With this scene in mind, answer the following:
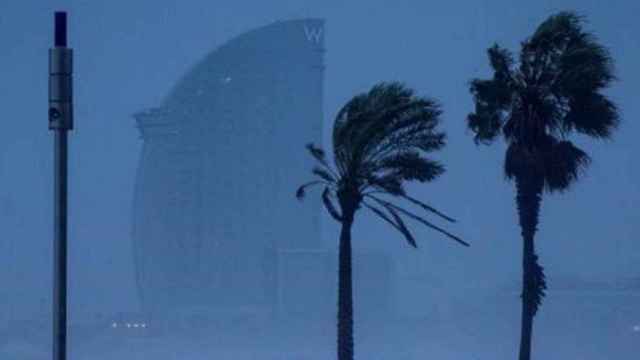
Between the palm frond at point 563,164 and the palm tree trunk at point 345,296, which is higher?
the palm frond at point 563,164

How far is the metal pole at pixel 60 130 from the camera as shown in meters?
16.5

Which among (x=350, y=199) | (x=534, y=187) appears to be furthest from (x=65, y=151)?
(x=534, y=187)

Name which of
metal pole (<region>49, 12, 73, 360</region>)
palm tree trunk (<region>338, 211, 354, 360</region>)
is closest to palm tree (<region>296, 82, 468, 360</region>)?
palm tree trunk (<region>338, 211, 354, 360</region>)

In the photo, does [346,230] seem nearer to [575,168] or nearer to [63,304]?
[575,168]

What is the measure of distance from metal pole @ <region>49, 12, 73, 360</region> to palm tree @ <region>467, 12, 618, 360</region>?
17043mm

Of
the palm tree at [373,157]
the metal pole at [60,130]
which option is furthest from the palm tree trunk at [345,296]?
the metal pole at [60,130]

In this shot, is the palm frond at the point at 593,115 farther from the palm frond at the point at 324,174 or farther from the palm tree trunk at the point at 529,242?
the palm frond at the point at 324,174

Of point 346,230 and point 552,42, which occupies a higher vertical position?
point 552,42

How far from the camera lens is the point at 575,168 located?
3212 centimetres

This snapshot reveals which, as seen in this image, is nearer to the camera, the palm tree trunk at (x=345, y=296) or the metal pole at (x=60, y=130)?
the metal pole at (x=60, y=130)

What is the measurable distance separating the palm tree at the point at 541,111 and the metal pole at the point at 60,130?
55.9 ft

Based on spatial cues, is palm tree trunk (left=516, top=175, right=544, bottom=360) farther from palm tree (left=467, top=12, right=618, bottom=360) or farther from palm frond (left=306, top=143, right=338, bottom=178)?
palm frond (left=306, top=143, right=338, bottom=178)

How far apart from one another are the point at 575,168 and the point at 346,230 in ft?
19.5

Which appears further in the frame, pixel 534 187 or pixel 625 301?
pixel 625 301
